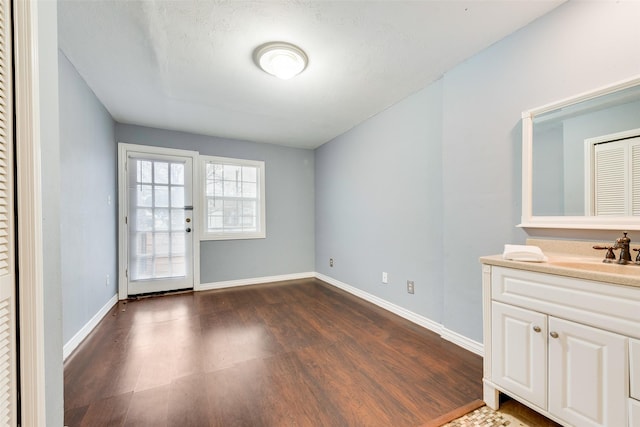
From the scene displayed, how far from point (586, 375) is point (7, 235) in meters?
2.31

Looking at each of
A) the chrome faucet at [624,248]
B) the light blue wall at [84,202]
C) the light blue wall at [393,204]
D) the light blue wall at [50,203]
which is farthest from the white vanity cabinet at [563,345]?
the light blue wall at [84,202]

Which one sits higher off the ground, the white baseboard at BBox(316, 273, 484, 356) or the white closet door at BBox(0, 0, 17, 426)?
the white closet door at BBox(0, 0, 17, 426)

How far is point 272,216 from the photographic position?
438 cm

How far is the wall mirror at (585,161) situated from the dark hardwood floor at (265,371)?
1.22 meters

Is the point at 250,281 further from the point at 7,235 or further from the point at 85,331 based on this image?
the point at 7,235

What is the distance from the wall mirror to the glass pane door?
3.96 meters

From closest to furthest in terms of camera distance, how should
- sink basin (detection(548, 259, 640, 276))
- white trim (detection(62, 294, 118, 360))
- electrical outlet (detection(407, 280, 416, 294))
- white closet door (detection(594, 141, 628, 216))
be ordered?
sink basin (detection(548, 259, 640, 276)) < white closet door (detection(594, 141, 628, 216)) < white trim (detection(62, 294, 118, 360)) < electrical outlet (detection(407, 280, 416, 294))

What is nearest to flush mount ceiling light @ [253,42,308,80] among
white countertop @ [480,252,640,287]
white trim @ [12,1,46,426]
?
white trim @ [12,1,46,426]

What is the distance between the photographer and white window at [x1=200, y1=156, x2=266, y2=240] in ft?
12.9

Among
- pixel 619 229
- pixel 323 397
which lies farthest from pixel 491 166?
pixel 323 397

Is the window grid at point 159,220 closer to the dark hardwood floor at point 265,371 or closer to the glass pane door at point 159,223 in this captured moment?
the glass pane door at point 159,223

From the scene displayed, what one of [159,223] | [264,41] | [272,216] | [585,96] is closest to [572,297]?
[585,96]

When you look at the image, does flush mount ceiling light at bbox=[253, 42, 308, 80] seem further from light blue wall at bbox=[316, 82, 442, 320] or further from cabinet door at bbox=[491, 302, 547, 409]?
cabinet door at bbox=[491, 302, 547, 409]

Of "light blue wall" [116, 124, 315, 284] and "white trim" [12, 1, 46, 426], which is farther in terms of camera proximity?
"light blue wall" [116, 124, 315, 284]
